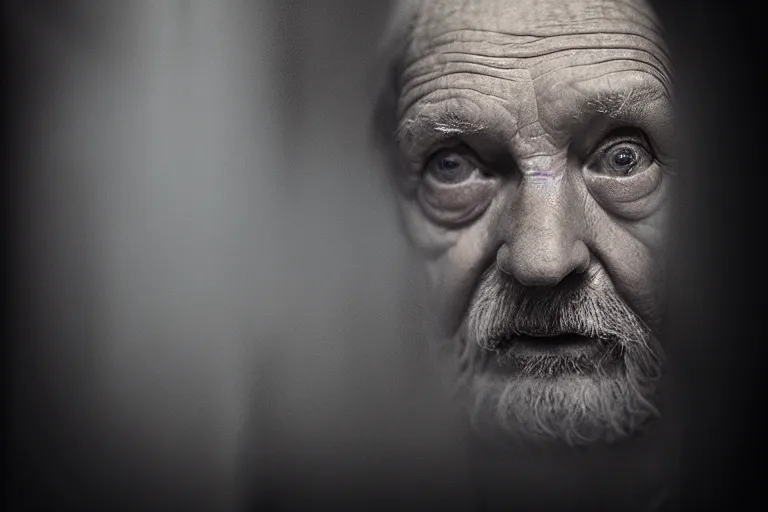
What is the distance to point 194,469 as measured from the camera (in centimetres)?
96

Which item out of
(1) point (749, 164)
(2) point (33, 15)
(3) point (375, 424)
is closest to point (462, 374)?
(3) point (375, 424)

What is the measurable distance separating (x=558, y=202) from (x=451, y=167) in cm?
22

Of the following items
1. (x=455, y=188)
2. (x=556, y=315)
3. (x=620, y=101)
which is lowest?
(x=556, y=315)

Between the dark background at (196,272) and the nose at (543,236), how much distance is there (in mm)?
178

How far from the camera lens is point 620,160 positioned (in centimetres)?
117

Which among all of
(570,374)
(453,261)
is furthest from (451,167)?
(570,374)

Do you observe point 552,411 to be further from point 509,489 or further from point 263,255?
point 263,255

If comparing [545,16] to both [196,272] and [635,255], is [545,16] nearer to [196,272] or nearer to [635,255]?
[635,255]

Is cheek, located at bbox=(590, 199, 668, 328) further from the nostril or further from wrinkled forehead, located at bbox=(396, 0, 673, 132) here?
wrinkled forehead, located at bbox=(396, 0, 673, 132)

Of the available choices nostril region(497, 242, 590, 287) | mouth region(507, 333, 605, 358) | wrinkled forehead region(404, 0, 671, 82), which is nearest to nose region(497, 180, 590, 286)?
nostril region(497, 242, 590, 287)

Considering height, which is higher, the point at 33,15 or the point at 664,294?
the point at 33,15

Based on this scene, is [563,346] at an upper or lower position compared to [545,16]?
lower

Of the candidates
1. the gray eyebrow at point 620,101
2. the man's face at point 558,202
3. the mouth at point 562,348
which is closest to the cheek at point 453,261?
the man's face at point 558,202

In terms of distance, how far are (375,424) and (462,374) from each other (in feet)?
0.89
